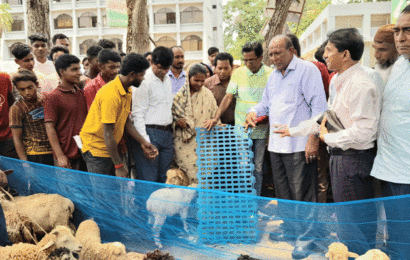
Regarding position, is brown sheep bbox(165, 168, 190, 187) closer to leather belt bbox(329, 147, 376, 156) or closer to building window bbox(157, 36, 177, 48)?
leather belt bbox(329, 147, 376, 156)

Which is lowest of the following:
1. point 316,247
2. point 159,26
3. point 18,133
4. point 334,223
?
point 316,247

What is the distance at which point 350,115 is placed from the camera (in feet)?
8.57

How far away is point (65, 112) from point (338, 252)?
2.63m

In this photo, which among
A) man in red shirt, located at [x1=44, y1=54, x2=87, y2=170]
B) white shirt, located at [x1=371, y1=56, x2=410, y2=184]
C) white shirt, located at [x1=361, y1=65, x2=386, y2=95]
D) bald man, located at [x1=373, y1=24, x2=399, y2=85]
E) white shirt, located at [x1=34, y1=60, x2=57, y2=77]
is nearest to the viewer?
white shirt, located at [x1=371, y1=56, x2=410, y2=184]

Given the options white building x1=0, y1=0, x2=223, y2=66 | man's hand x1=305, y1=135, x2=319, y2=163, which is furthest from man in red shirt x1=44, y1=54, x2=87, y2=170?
white building x1=0, y1=0, x2=223, y2=66

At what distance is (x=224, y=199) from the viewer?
2.69 meters

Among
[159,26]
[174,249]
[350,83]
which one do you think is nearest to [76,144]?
[174,249]

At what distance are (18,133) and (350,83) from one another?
3011mm

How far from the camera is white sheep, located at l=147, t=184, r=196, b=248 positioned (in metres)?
2.71

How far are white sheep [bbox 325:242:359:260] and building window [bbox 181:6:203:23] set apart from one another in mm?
31828

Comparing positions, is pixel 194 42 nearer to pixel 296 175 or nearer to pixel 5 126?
pixel 5 126

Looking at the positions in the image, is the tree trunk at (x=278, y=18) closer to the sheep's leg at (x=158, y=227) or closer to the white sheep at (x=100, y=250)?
the sheep's leg at (x=158, y=227)

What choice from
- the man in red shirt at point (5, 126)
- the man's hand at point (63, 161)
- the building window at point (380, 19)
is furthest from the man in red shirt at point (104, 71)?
the building window at point (380, 19)

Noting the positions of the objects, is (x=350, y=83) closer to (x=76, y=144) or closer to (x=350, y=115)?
(x=350, y=115)
